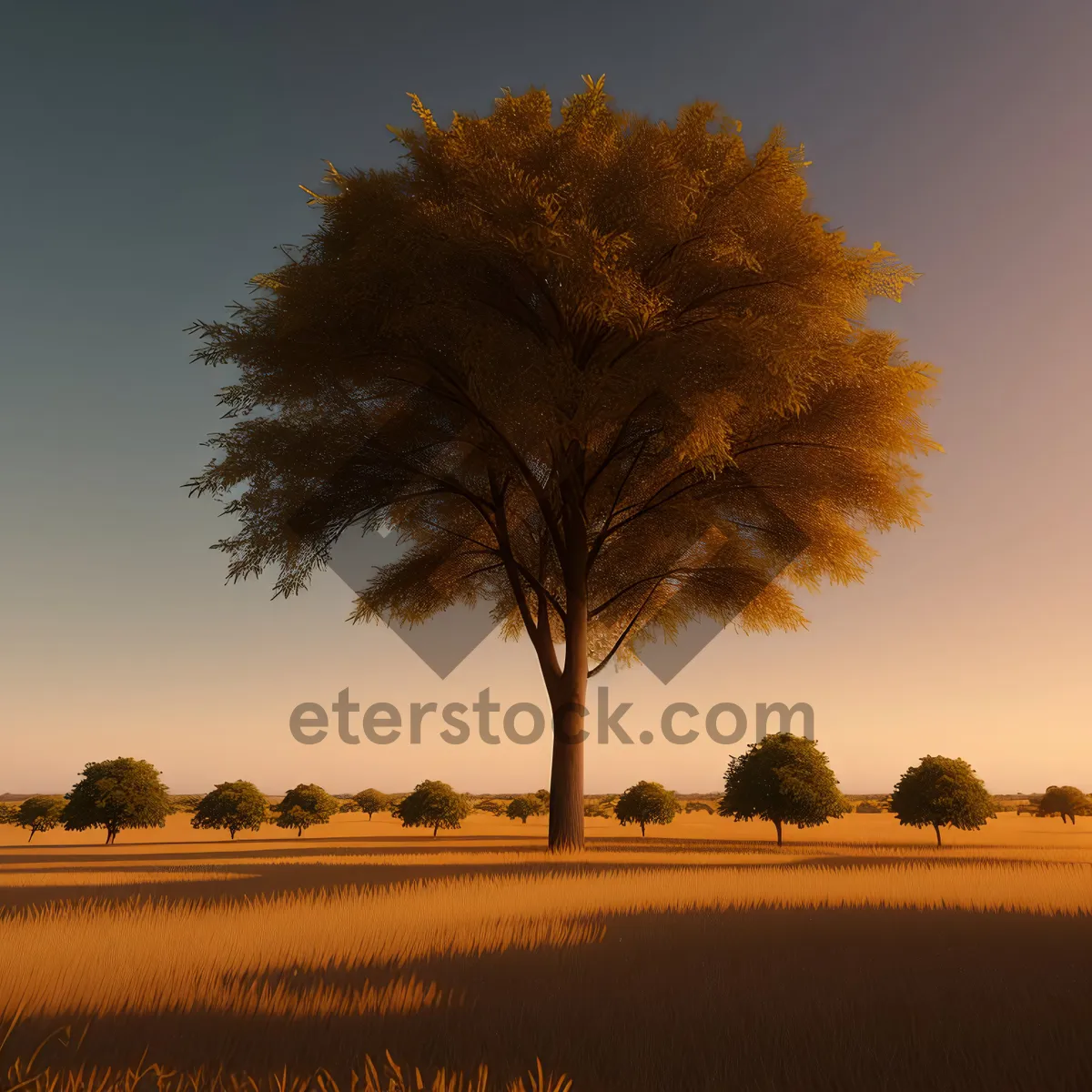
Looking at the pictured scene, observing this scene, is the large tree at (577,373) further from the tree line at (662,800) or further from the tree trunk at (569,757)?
the tree line at (662,800)

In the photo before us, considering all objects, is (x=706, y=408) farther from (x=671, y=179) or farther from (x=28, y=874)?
(x=28, y=874)

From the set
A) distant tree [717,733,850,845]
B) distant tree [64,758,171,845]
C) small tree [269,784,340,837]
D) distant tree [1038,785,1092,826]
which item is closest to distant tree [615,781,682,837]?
distant tree [717,733,850,845]

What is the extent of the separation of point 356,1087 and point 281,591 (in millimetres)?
15288

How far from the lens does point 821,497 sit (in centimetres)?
1845

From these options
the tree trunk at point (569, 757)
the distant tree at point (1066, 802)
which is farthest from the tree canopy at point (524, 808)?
the tree trunk at point (569, 757)

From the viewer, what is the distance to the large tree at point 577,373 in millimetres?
14812

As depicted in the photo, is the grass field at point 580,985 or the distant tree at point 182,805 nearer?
the grass field at point 580,985

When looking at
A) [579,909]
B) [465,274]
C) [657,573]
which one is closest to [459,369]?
[465,274]

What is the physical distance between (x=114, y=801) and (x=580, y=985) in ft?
167

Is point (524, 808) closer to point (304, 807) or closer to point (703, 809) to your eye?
point (304, 807)

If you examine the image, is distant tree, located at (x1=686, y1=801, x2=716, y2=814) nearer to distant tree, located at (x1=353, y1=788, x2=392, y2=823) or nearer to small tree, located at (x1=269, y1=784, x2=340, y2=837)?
distant tree, located at (x1=353, y1=788, x2=392, y2=823)

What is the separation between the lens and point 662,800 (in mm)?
59781

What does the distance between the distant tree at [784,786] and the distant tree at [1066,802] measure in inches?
2317

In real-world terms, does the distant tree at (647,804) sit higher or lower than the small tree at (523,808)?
higher
